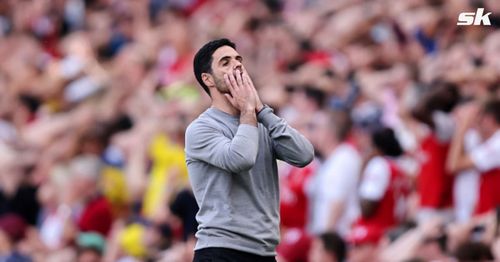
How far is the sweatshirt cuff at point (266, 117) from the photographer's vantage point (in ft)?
24.9

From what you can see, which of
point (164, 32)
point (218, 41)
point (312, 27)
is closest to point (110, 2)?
point (164, 32)

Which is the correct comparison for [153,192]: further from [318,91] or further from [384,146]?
[384,146]

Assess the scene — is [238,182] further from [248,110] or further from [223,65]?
[223,65]

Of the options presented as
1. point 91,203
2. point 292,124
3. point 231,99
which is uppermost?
point 292,124

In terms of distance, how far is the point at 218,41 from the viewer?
25.1 ft

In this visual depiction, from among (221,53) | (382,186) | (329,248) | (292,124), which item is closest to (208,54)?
(221,53)

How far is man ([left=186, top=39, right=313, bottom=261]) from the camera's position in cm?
752

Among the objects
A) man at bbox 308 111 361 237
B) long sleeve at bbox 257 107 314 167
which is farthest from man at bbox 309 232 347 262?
long sleeve at bbox 257 107 314 167

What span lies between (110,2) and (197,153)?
12800mm

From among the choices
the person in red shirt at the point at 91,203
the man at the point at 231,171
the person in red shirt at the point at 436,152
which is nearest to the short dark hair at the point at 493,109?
the person in red shirt at the point at 436,152

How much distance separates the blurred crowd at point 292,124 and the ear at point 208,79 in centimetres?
282

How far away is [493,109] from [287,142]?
11.9ft

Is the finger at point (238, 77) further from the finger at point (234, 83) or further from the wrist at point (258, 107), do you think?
the wrist at point (258, 107)

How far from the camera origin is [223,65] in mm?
7633
